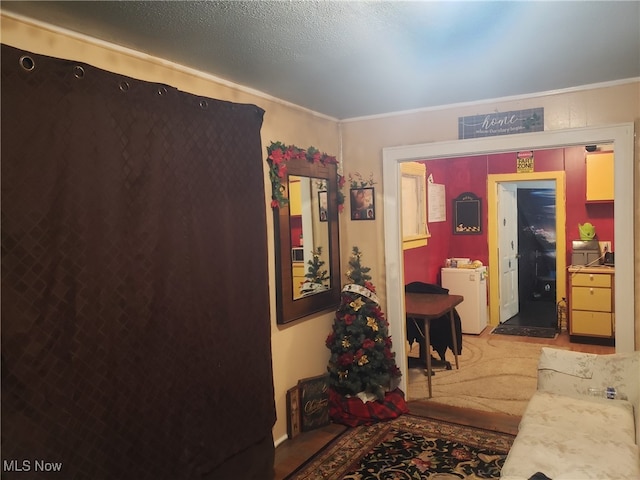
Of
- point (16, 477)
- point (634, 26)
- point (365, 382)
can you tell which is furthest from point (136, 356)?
point (634, 26)

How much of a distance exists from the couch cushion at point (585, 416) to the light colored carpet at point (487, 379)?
1.13 meters

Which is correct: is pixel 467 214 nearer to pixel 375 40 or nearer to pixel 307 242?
pixel 307 242

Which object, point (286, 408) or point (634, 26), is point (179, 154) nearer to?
point (286, 408)

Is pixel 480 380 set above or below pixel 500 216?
below

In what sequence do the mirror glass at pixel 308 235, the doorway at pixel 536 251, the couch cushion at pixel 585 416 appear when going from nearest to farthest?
the couch cushion at pixel 585 416, the mirror glass at pixel 308 235, the doorway at pixel 536 251

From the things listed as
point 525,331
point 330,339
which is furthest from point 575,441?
A: point 525,331

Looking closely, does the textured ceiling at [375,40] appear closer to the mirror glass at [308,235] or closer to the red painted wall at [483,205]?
the mirror glass at [308,235]

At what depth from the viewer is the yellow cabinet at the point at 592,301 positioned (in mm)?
5340

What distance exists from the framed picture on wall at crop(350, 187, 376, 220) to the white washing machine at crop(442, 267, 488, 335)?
256 cm

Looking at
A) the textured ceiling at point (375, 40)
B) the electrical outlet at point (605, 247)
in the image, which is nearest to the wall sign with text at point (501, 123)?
the textured ceiling at point (375, 40)

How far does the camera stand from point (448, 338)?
4840mm

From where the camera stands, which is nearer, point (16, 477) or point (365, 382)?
point (16, 477)

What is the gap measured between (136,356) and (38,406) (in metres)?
0.45

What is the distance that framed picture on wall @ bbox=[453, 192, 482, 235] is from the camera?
258 inches
